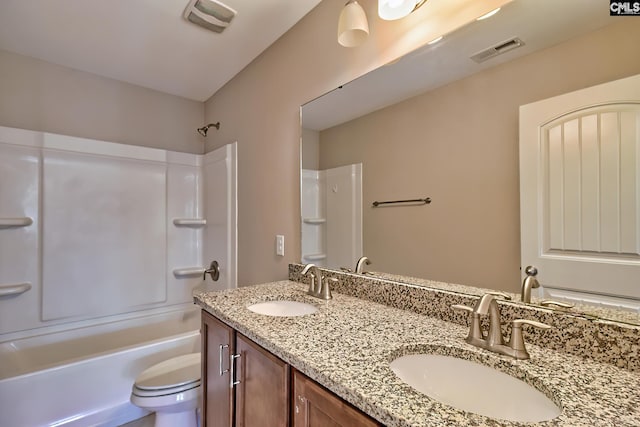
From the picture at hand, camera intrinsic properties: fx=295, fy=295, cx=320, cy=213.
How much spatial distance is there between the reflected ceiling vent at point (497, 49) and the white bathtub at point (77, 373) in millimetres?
2301

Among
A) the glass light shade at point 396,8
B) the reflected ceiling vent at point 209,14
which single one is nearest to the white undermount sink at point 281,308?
the glass light shade at point 396,8

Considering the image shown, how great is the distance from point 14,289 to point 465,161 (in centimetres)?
277

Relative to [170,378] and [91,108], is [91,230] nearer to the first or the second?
[91,108]

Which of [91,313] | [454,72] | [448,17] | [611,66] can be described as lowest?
[91,313]

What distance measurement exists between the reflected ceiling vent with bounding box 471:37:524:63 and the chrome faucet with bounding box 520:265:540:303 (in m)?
0.69

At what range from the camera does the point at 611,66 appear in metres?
0.76

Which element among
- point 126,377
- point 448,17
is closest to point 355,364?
point 448,17

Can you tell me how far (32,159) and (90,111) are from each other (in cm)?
54

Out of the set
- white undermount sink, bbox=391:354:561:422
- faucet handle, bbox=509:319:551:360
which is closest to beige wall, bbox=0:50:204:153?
white undermount sink, bbox=391:354:561:422

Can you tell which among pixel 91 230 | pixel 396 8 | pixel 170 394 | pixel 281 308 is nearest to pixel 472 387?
pixel 281 308

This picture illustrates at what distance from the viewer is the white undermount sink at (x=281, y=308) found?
4.34ft

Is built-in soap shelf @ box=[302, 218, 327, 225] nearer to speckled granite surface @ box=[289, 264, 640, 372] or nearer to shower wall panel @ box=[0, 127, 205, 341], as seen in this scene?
speckled granite surface @ box=[289, 264, 640, 372]

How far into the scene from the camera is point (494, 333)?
79 cm

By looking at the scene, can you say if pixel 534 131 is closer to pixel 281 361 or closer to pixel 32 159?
pixel 281 361
